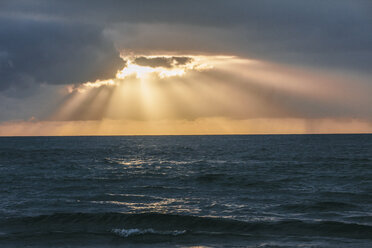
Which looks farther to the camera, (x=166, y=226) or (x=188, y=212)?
(x=188, y=212)

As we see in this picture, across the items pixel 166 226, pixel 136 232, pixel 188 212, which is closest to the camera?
pixel 136 232

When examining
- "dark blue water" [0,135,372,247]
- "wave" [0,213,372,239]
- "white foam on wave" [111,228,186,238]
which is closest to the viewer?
"dark blue water" [0,135,372,247]

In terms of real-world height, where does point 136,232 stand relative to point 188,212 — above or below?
below

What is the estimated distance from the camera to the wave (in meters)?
22.0

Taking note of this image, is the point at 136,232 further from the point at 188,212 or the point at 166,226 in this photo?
the point at 188,212

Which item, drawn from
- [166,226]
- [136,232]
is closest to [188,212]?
[166,226]

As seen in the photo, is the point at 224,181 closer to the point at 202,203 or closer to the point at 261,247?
the point at 202,203

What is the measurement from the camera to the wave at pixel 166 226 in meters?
22.0

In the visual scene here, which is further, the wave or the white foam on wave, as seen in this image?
the wave

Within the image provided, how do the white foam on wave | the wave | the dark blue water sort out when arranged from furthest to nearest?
the wave
the white foam on wave
the dark blue water

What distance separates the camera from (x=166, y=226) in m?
24.1

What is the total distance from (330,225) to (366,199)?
9.50m

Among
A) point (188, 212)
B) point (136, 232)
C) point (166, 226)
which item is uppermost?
point (188, 212)

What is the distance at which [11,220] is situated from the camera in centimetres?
2480
